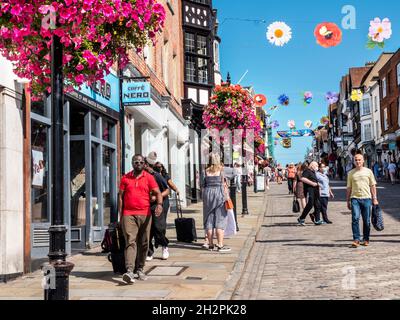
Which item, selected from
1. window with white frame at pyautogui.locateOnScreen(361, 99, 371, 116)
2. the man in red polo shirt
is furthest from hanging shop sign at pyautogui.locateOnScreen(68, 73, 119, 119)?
window with white frame at pyautogui.locateOnScreen(361, 99, 371, 116)

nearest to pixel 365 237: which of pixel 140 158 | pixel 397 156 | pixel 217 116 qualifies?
pixel 140 158

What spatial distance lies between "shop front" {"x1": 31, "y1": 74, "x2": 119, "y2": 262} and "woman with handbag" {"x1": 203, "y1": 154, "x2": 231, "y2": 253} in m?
2.10

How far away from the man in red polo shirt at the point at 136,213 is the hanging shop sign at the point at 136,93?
4368 mm

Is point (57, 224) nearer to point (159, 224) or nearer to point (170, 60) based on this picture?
point (159, 224)

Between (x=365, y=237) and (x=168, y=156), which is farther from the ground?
(x=168, y=156)

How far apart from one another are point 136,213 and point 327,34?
6864 millimetres

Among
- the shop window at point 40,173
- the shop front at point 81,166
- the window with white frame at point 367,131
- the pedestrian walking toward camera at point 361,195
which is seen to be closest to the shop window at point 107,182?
the shop front at point 81,166

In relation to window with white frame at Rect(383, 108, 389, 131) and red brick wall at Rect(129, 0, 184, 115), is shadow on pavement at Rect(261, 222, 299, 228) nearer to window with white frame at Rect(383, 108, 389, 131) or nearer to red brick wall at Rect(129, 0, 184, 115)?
red brick wall at Rect(129, 0, 184, 115)

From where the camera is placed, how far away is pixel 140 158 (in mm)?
7633

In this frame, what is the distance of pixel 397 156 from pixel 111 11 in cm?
4056

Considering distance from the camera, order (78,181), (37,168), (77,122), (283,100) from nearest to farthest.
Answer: (37,168) < (77,122) < (78,181) < (283,100)

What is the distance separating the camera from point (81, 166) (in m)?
11.6

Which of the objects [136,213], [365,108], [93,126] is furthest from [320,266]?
[365,108]
